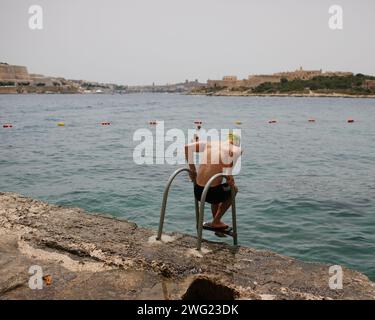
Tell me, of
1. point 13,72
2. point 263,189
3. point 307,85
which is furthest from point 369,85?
point 13,72

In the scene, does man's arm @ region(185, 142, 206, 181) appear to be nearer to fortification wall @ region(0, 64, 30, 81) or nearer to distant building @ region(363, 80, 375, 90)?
distant building @ region(363, 80, 375, 90)

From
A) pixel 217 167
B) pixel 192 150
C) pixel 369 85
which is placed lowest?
pixel 217 167

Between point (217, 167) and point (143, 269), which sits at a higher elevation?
point (217, 167)

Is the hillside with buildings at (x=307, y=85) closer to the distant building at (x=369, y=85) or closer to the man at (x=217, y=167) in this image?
the distant building at (x=369, y=85)

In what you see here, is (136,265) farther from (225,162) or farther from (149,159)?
(149,159)

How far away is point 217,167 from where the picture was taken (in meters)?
5.41

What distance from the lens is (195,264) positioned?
4.38 m

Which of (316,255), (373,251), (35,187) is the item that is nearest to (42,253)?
(316,255)

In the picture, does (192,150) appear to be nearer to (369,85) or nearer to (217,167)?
(217,167)

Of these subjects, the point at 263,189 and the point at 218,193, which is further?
the point at 263,189

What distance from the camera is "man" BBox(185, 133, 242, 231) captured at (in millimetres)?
5355

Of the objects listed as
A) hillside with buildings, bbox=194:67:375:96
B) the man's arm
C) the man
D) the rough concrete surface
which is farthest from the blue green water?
hillside with buildings, bbox=194:67:375:96

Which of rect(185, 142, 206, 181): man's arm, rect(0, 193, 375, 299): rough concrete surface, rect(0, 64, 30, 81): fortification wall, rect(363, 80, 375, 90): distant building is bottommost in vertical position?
rect(0, 193, 375, 299): rough concrete surface
